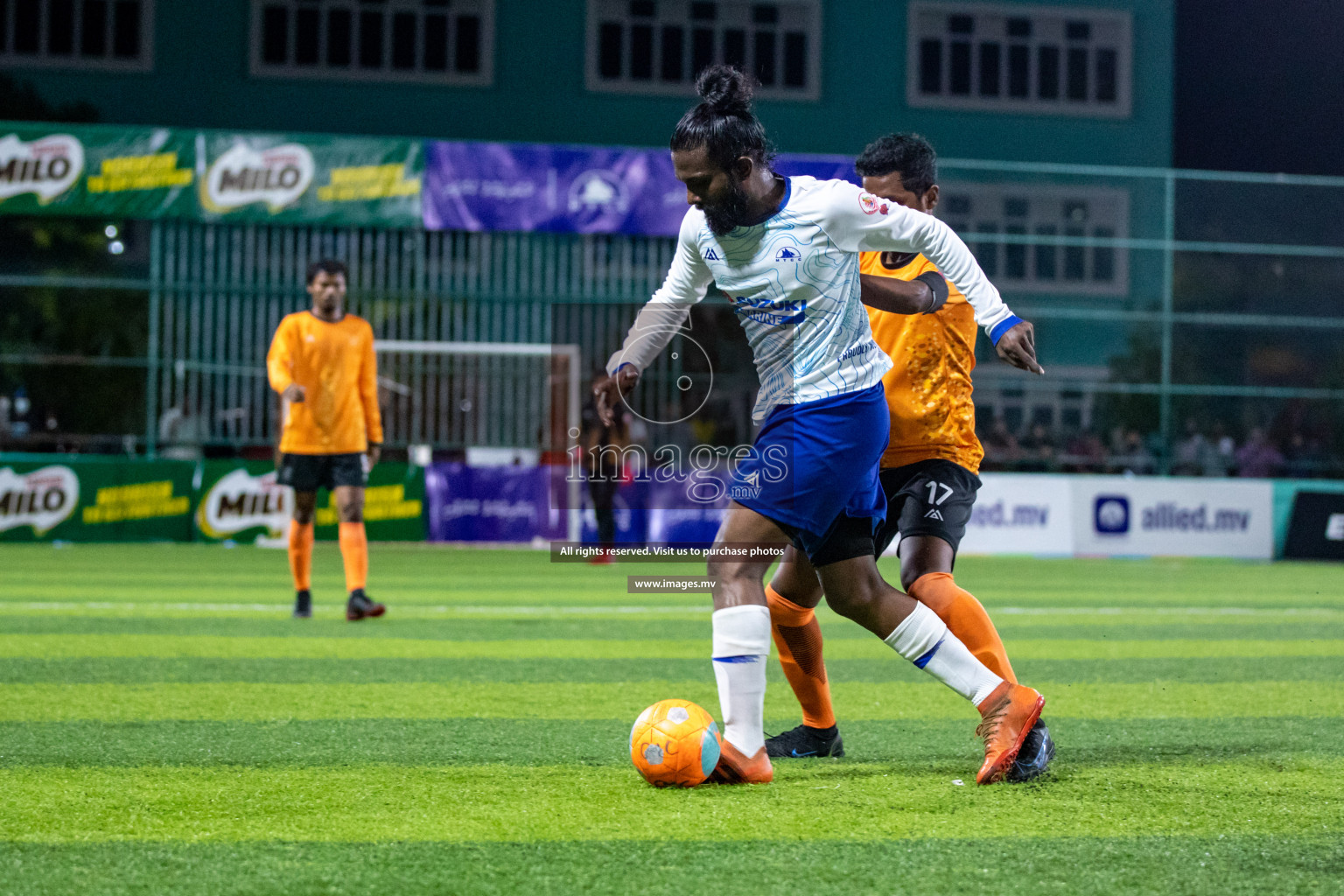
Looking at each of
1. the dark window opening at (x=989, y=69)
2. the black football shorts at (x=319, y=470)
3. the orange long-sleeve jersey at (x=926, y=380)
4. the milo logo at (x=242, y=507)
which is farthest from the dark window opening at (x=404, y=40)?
the orange long-sleeve jersey at (x=926, y=380)

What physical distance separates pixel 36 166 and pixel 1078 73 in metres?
21.5

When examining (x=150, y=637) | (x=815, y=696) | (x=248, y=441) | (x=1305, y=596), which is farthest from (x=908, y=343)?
(x=248, y=441)

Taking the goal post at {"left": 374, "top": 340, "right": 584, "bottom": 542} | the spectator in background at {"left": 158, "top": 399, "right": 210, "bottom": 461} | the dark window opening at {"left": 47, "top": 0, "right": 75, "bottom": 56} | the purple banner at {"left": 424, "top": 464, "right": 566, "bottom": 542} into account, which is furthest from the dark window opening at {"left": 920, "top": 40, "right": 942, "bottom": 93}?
the spectator in background at {"left": 158, "top": 399, "right": 210, "bottom": 461}

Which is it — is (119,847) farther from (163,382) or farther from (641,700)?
(163,382)

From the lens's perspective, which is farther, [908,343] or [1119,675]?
[1119,675]

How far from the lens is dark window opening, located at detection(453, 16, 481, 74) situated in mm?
28469

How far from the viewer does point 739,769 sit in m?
→ 4.01

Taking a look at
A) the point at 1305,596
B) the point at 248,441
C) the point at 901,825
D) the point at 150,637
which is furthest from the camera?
the point at 248,441

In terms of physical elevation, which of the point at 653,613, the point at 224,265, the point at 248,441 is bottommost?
the point at 653,613

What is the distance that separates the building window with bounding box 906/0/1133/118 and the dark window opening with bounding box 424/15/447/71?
31.7ft

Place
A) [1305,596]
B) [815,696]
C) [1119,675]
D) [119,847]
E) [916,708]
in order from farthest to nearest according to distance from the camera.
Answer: [1305,596] < [1119,675] < [916,708] < [815,696] < [119,847]

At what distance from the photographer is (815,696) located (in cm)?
457

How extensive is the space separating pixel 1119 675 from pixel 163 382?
13.6 meters

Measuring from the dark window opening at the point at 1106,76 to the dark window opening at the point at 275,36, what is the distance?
55.7 ft
